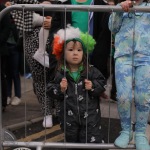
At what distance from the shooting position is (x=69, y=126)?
385cm

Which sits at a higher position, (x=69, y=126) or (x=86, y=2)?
(x=86, y=2)

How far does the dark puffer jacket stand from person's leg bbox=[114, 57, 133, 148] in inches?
8.1

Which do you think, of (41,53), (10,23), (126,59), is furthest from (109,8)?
(10,23)

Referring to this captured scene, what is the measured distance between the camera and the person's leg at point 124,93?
3.65 meters

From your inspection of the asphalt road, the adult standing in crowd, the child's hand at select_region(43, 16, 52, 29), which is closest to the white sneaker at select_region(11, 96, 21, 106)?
the asphalt road

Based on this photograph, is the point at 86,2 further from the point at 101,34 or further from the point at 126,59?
the point at 126,59

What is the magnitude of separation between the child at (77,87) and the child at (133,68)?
247 mm

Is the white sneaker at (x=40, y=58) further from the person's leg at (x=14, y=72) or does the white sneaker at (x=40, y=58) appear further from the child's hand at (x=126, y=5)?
the child's hand at (x=126, y=5)

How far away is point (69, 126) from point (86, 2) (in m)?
1.67

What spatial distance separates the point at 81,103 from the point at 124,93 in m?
0.40

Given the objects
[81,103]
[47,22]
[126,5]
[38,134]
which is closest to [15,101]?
[38,134]

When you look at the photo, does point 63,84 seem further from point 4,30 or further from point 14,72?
point 14,72

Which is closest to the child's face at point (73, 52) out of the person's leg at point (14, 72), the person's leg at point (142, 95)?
the person's leg at point (142, 95)

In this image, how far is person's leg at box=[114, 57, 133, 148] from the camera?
365 cm
